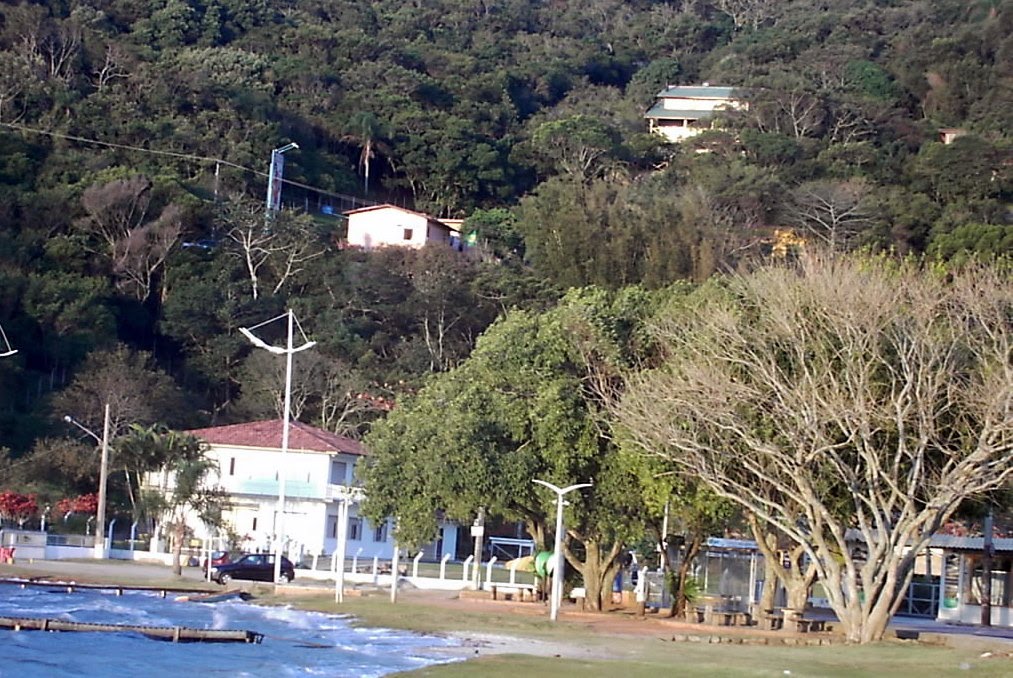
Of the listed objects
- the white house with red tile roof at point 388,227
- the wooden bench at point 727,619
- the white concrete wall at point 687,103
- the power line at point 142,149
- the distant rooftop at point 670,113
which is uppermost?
the white concrete wall at point 687,103

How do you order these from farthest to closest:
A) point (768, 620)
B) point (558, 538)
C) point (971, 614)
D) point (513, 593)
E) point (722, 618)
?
point (513, 593), point (971, 614), point (722, 618), point (768, 620), point (558, 538)

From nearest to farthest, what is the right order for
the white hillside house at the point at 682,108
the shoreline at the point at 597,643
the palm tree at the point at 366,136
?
the shoreline at the point at 597,643 → the palm tree at the point at 366,136 → the white hillside house at the point at 682,108

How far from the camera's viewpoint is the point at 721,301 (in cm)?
3534

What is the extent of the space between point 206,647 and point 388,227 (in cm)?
6501

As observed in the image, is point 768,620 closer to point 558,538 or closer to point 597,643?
point 558,538

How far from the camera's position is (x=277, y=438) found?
6344 cm

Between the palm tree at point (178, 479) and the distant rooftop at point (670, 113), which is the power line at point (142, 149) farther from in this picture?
the distant rooftop at point (670, 113)

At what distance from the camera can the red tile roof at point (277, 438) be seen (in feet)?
204

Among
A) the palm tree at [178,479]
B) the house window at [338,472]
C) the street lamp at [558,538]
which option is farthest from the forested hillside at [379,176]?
the street lamp at [558,538]

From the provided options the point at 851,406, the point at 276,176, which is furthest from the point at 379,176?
the point at 851,406

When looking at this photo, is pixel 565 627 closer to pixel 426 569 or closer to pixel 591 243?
pixel 426 569

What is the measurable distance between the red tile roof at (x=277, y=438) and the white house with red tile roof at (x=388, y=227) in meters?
27.8

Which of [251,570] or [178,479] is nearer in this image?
[251,570]

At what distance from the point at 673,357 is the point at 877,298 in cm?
538
